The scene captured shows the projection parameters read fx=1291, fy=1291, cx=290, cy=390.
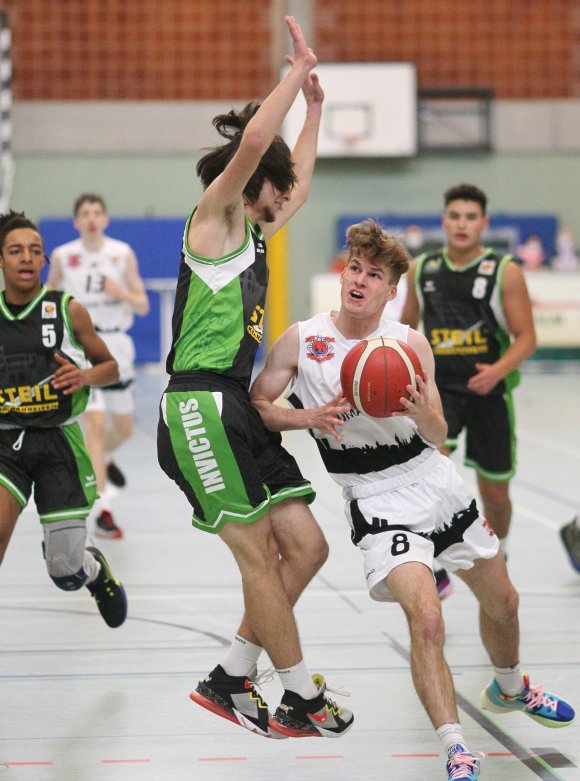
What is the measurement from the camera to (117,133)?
21.0 metres

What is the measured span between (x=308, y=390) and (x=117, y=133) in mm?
17303

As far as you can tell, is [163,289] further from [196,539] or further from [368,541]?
[368,541]

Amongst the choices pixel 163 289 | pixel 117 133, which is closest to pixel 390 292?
pixel 163 289

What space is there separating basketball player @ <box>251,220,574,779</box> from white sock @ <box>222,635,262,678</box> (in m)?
0.51

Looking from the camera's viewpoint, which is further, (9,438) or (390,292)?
(9,438)

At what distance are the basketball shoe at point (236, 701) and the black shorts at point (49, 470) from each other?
1.28 m

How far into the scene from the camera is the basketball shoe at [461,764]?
12.2 feet

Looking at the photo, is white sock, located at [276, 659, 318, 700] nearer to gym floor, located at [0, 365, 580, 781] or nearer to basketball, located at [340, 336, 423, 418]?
gym floor, located at [0, 365, 580, 781]

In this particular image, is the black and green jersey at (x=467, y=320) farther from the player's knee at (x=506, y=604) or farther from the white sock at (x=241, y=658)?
the white sock at (x=241, y=658)

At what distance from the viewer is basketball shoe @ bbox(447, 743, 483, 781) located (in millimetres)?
3713

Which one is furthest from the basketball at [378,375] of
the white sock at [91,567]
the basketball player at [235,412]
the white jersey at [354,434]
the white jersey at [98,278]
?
the white jersey at [98,278]

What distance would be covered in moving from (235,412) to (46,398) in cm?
153

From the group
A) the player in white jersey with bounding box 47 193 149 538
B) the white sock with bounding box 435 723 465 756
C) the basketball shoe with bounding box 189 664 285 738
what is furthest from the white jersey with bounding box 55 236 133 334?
the white sock with bounding box 435 723 465 756

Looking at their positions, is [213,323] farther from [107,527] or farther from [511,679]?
[107,527]
